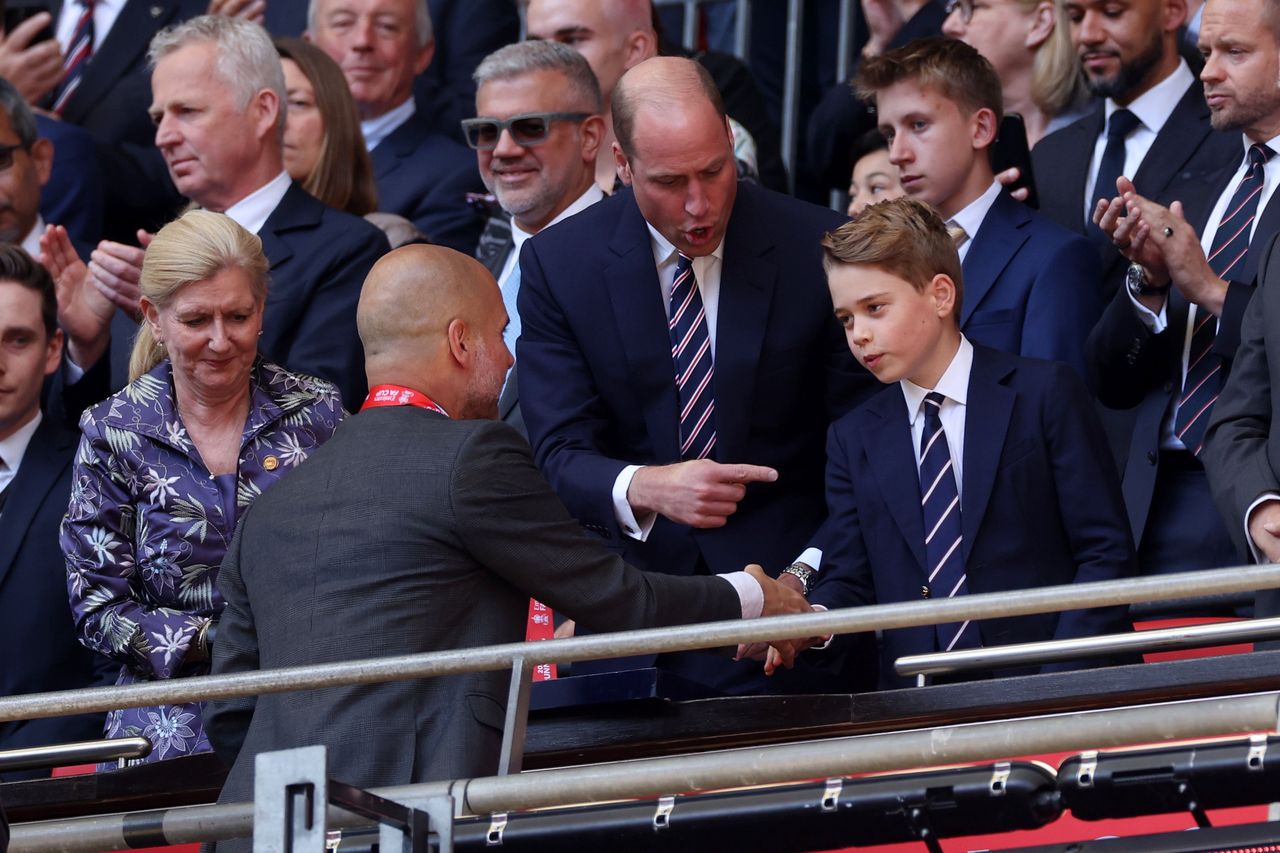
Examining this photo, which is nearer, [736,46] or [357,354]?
[357,354]

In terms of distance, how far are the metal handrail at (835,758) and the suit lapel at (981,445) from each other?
1147 mm

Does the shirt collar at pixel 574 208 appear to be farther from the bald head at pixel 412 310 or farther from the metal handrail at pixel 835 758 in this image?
the metal handrail at pixel 835 758

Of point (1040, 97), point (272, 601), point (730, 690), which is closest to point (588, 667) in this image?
point (730, 690)

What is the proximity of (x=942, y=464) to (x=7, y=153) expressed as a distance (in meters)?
3.59

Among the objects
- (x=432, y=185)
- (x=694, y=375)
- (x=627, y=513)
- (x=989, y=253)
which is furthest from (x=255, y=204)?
(x=989, y=253)

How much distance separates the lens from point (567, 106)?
632 cm

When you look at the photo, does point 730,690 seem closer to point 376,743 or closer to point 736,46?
point 376,743

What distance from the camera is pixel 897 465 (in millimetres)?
4754

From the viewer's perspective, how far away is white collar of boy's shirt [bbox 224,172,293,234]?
6.30 metres

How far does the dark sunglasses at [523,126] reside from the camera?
6.27m

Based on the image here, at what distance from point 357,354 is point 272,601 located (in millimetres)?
2182

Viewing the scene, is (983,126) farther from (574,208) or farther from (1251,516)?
(1251,516)

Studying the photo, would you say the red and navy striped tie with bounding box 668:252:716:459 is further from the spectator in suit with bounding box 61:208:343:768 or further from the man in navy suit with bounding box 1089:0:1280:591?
the man in navy suit with bounding box 1089:0:1280:591

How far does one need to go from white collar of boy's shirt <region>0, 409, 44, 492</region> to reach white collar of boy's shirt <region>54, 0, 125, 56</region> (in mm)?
3245
